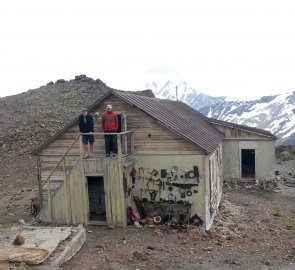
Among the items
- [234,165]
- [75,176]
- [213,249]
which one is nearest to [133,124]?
[75,176]

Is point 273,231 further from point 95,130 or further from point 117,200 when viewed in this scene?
point 95,130

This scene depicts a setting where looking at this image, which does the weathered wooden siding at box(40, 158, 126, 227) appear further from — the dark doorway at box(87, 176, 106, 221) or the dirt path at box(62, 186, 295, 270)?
the dirt path at box(62, 186, 295, 270)

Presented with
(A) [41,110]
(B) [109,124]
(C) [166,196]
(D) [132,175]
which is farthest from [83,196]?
(A) [41,110]

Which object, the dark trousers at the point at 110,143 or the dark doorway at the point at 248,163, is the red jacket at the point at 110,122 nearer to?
the dark trousers at the point at 110,143

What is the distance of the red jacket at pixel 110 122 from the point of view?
48.7 ft

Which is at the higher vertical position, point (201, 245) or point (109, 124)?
point (109, 124)

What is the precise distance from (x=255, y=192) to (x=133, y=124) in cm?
1158

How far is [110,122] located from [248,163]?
667 inches

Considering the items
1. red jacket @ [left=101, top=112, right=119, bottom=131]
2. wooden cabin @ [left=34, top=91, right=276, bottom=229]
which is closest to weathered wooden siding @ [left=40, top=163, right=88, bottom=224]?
wooden cabin @ [left=34, top=91, right=276, bottom=229]

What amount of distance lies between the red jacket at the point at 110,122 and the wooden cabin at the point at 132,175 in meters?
0.52

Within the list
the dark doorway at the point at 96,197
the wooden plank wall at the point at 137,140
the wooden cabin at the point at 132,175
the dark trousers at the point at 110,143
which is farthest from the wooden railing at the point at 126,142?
the dark doorway at the point at 96,197

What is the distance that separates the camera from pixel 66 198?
599 inches

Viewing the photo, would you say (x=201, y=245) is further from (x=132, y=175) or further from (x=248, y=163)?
(x=248, y=163)

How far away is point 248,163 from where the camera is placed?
28.9 meters
